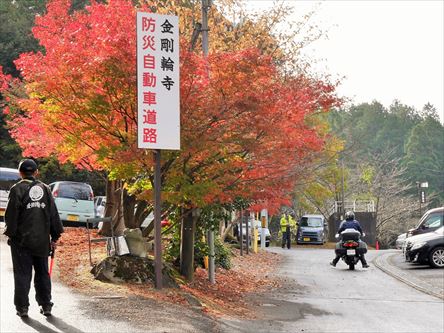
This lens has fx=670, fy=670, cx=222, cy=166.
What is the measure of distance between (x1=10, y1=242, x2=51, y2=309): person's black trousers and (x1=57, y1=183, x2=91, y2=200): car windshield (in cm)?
1786

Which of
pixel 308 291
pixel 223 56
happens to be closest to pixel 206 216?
pixel 308 291

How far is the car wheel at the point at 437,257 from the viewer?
2133 cm

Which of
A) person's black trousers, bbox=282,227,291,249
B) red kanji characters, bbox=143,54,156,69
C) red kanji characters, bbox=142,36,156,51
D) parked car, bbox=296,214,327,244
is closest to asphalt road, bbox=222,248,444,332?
red kanji characters, bbox=143,54,156,69

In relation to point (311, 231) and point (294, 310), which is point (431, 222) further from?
point (311, 231)

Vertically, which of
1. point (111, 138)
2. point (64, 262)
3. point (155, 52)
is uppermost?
point (155, 52)

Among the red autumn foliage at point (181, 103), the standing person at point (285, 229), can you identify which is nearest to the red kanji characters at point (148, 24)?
the red autumn foliage at point (181, 103)

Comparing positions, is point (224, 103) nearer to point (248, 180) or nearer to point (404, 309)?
point (248, 180)

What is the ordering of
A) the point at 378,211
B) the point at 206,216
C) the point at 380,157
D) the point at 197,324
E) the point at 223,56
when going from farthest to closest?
the point at 380,157
the point at 378,211
the point at 206,216
the point at 223,56
the point at 197,324

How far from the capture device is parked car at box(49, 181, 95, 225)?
25.6m

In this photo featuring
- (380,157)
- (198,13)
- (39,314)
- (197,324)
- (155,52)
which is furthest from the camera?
(380,157)

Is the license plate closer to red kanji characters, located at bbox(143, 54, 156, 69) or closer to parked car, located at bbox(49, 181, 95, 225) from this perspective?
parked car, located at bbox(49, 181, 95, 225)

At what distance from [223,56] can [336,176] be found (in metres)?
38.7

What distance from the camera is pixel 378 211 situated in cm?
5884

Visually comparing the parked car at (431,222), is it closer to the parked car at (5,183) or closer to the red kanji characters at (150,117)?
the parked car at (5,183)
